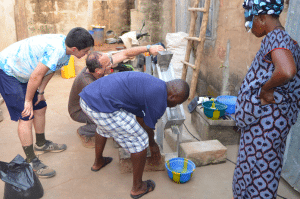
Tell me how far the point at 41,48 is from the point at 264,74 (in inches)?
82.3

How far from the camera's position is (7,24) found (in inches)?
234

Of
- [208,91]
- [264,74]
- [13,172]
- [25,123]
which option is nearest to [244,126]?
[264,74]

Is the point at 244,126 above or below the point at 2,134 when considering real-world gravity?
above

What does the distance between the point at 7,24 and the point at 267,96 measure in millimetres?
6312

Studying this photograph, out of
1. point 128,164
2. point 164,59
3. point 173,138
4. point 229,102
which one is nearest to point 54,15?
point 164,59

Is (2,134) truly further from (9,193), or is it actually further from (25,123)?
(9,193)

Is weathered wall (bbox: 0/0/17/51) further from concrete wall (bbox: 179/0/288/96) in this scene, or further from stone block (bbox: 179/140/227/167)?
stone block (bbox: 179/140/227/167)

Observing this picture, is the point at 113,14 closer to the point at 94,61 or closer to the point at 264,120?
the point at 94,61

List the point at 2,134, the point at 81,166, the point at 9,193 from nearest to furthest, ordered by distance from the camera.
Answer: the point at 9,193
the point at 81,166
the point at 2,134

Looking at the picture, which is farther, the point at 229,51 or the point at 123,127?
the point at 229,51

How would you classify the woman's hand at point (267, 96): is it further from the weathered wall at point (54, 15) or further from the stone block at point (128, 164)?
the weathered wall at point (54, 15)

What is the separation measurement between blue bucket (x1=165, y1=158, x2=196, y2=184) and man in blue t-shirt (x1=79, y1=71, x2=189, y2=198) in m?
0.47

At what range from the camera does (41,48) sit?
2510 millimetres

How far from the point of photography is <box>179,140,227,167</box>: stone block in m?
2.88
